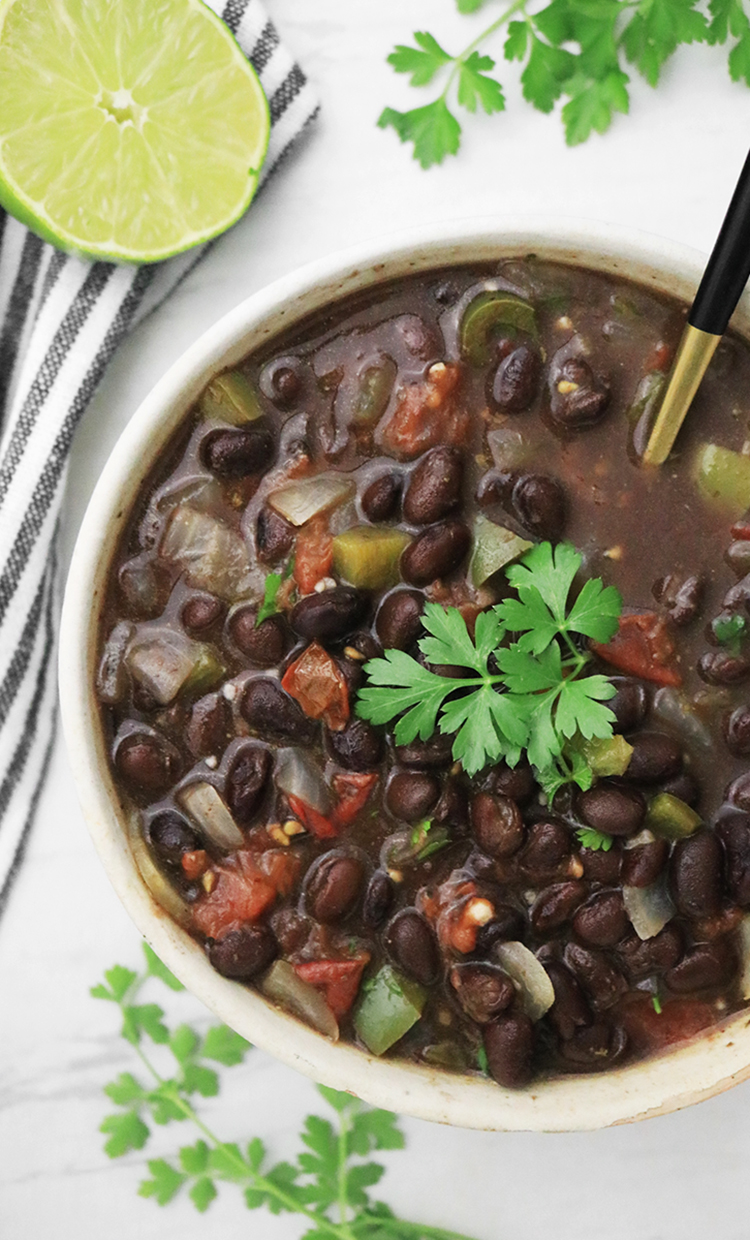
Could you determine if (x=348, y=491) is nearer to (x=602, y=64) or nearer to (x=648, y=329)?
(x=648, y=329)

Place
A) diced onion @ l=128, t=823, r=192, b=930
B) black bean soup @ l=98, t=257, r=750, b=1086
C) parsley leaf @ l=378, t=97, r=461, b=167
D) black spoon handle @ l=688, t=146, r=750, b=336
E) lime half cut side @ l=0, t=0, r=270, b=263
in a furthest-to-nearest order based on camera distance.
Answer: parsley leaf @ l=378, t=97, r=461, b=167, lime half cut side @ l=0, t=0, r=270, b=263, diced onion @ l=128, t=823, r=192, b=930, black bean soup @ l=98, t=257, r=750, b=1086, black spoon handle @ l=688, t=146, r=750, b=336

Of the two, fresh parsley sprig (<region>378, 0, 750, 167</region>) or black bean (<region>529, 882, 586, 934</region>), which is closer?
black bean (<region>529, 882, 586, 934</region>)

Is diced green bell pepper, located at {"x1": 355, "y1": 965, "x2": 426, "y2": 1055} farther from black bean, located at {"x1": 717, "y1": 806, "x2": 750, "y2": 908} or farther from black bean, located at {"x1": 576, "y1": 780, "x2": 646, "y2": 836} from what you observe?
black bean, located at {"x1": 717, "y1": 806, "x2": 750, "y2": 908}

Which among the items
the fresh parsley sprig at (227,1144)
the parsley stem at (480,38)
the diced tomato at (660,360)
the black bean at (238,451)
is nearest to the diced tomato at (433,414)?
the black bean at (238,451)

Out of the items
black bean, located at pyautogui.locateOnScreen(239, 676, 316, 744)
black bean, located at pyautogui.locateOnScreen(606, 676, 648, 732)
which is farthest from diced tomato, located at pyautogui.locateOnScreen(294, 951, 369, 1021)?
black bean, located at pyautogui.locateOnScreen(606, 676, 648, 732)

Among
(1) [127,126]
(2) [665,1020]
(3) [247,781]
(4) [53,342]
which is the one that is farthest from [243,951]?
(1) [127,126]

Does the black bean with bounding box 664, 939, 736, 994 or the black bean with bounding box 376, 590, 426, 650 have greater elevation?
the black bean with bounding box 376, 590, 426, 650

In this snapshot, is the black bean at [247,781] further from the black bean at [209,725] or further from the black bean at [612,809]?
the black bean at [612,809]
